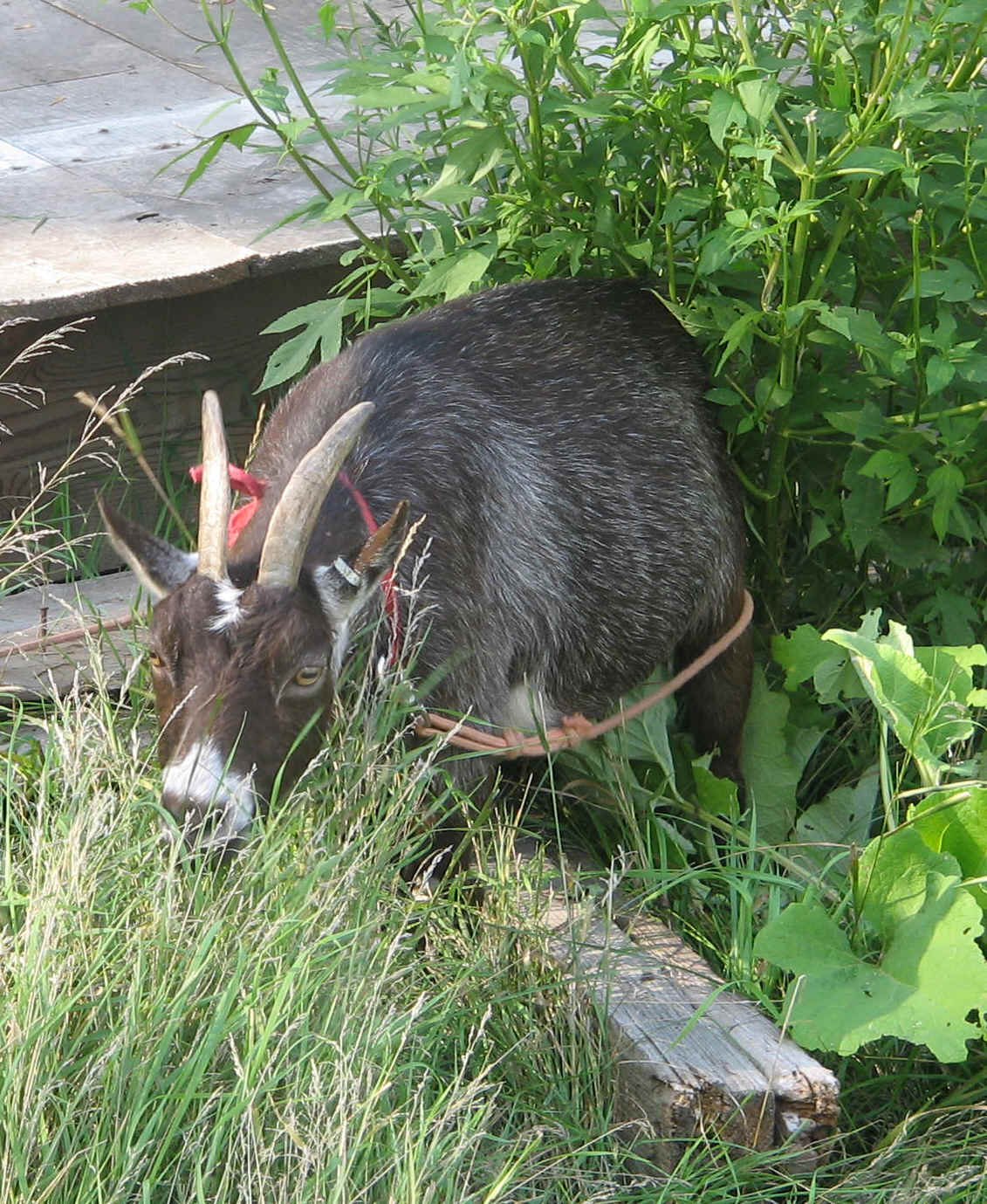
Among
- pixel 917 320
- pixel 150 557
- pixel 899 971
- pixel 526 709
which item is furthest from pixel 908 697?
pixel 150 557

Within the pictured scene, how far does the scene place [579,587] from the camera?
4.01 metres

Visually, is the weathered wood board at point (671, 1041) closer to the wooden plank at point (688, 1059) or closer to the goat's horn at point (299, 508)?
the wooden plank at point (688, 1059)

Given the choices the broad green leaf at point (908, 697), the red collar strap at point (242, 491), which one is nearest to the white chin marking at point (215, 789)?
the red collar strap at point (242, 491)

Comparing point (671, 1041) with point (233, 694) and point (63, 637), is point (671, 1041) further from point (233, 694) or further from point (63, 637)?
point (63, 637)

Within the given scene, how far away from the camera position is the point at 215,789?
2963 millimetres

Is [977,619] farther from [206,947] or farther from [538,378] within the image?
[206,947]

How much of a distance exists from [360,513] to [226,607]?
47 cm

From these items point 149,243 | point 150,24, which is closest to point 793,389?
point 149,243

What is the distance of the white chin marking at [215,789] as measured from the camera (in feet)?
9.71

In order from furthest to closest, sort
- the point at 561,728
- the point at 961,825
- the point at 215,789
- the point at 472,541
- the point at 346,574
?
the point at 561,728
the point at 472,541
the point at 961,825
the point at 346,574
the point at 215,789

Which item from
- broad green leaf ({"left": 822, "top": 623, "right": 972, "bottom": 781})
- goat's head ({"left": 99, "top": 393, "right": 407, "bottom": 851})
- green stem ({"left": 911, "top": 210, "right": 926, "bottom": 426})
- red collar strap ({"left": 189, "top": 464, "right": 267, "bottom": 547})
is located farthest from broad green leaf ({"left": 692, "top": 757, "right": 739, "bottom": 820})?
red collar strap ({"left": 189, "top": 464, "right": 267, "bottom": 547})

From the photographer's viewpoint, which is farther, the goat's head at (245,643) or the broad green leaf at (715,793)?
the broad green leaf at (715,793)

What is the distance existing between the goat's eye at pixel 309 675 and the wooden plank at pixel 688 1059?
2.04 ft

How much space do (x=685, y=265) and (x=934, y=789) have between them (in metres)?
1.48
